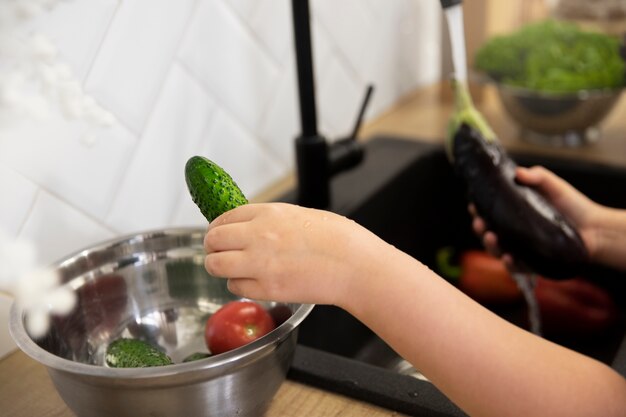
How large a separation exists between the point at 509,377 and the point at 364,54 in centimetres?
80

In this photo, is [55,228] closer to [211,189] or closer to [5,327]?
[5,327]

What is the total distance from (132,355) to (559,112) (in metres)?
0.78

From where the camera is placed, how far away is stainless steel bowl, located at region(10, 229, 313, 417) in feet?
1.63

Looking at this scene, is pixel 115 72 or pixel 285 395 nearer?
pixel 285 395

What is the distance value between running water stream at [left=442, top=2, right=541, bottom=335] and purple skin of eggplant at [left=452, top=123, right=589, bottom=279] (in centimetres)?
6

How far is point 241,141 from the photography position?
0.96 meters

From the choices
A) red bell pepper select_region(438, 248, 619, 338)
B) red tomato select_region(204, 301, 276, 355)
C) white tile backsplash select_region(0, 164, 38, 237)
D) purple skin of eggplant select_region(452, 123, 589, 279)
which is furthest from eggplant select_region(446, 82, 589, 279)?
white tile backsplash select_region(0, 164, 38, 237)

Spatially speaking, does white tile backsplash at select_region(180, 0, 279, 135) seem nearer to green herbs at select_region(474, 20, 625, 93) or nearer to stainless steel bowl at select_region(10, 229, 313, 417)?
stainless steel bowl at select_region(10, 229, 313, 417)

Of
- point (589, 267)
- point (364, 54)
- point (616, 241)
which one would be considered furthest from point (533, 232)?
point (364, 54)

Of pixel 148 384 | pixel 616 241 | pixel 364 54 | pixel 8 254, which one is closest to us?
pixel 148 384

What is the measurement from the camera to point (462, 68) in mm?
893

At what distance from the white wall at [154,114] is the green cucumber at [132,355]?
0.51 ft

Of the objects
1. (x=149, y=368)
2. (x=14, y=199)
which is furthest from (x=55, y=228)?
(x=149, y=368)

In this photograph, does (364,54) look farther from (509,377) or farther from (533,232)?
(509,377)
